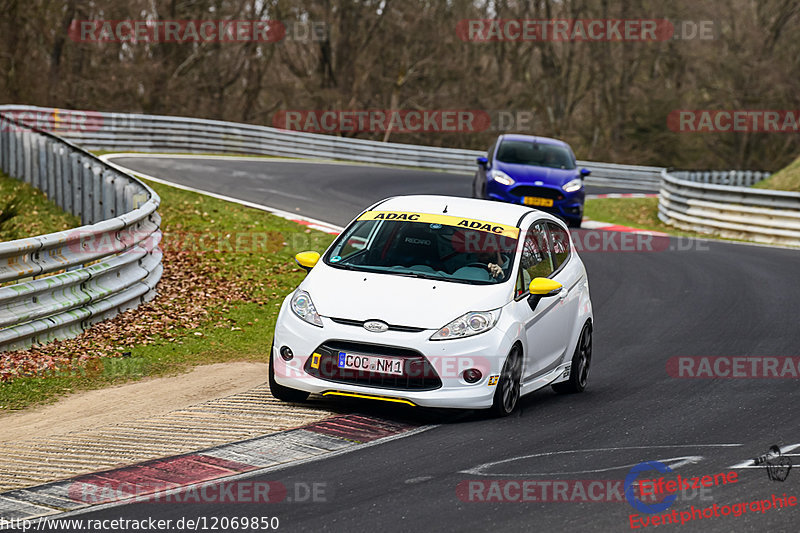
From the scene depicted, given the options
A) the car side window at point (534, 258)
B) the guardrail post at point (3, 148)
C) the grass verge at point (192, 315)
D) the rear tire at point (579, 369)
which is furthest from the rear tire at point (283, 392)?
the guardrail post at point (3, 148)

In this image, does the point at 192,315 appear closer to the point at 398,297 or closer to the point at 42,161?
the point at 398,297

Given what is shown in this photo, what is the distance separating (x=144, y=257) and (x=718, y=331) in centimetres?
700

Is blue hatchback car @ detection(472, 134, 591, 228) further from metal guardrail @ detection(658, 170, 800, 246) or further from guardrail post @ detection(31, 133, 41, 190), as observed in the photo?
guardrail post @ detection(31, 133, 41, 190)

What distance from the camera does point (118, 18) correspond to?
146ft

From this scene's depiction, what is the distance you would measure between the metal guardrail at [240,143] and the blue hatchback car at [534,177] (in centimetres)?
1259

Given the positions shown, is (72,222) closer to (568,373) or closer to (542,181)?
(542,181)

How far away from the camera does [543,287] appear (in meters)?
8.66

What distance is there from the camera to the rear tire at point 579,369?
9898 mm

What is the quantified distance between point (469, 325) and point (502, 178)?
46.1ft

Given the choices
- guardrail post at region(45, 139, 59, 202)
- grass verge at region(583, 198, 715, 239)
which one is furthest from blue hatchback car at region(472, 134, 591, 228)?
guardrail post at region(45, 139, 59, 202)

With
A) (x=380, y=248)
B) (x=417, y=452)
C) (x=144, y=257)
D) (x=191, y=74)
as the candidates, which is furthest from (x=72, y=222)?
(x=191, y=74)

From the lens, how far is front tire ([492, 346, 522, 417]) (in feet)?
26.9

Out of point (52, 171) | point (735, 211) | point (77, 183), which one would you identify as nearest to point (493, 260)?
point (77, 183)

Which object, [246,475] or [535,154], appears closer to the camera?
[246,475]
